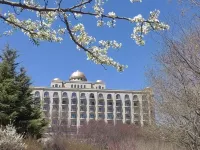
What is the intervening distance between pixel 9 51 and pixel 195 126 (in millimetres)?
17193

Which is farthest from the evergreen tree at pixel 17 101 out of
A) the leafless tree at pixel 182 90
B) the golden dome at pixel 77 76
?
the golden dome at pixel 77 76

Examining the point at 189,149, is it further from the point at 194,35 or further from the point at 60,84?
the point at 60,84

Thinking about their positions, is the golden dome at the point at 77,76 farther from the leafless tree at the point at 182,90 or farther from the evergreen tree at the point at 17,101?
the leafless tree at the point at 182,90

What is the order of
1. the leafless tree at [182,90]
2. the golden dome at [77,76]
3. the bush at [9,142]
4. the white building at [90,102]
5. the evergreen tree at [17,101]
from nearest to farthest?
the leafless tree at [182,90] → the bush at [9,142] → the evergreen tree at [17,101] → the white building at [90,102] → the golden dome at [77,76]

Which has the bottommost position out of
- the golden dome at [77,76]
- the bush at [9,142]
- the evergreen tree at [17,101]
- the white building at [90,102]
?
the bush at [9,142]

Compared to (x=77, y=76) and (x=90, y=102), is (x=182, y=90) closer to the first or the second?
(x=90, y=102)

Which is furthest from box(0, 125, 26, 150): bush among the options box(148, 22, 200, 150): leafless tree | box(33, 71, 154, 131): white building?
box(33, 71, 154, 131): white building

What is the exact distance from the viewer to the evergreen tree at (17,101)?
2173 centimetres

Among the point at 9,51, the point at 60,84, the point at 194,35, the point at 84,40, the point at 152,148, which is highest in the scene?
the point at 60,84

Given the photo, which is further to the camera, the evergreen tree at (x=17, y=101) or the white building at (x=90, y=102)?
the white building at (x=90, y=102)

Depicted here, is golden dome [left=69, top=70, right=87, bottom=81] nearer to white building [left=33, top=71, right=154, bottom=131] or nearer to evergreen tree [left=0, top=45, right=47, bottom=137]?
white building [left=33, top=71, right=154, bottom=131]

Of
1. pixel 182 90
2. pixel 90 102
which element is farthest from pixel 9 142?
pixel 90 102

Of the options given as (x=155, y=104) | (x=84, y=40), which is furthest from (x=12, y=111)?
(x=84, y=40)

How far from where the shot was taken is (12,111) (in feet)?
72.1
